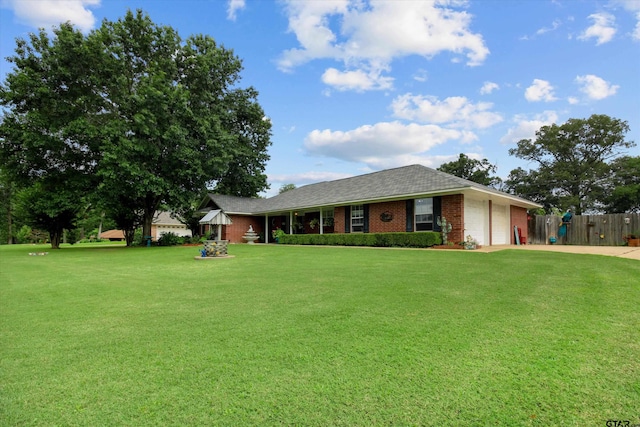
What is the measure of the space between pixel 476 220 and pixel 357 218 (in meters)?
6.27

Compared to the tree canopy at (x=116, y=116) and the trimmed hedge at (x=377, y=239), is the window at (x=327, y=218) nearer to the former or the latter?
the trimmed hedge at (x=377, y=239)

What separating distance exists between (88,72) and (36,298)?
18.6 meters

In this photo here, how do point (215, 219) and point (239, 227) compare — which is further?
point (239, 227)

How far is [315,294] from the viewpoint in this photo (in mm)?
5168

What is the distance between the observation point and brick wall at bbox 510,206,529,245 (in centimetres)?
1877

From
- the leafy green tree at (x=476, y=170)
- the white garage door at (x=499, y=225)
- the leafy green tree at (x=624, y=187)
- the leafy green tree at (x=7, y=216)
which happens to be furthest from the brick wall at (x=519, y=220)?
the leafy green tree at (x=7, y=216)

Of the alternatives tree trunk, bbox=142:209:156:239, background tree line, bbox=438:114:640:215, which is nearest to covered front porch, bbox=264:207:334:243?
tree trunk, bbox=142:209:156:239

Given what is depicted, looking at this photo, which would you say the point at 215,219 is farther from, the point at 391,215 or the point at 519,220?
the point at 519,220

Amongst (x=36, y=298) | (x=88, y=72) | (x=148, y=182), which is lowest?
(x=36, y=298)

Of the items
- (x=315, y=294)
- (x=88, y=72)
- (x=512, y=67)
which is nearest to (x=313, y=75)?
(x=512, y=67)

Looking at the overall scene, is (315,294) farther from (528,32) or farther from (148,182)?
(148,182)

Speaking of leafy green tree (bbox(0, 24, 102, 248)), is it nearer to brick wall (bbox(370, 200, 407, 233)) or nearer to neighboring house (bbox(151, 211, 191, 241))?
brick wall (bbox(370, 200, 407, 233))

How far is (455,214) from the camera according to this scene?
14.2m

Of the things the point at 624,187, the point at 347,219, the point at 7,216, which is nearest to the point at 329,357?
the point at 347,219
